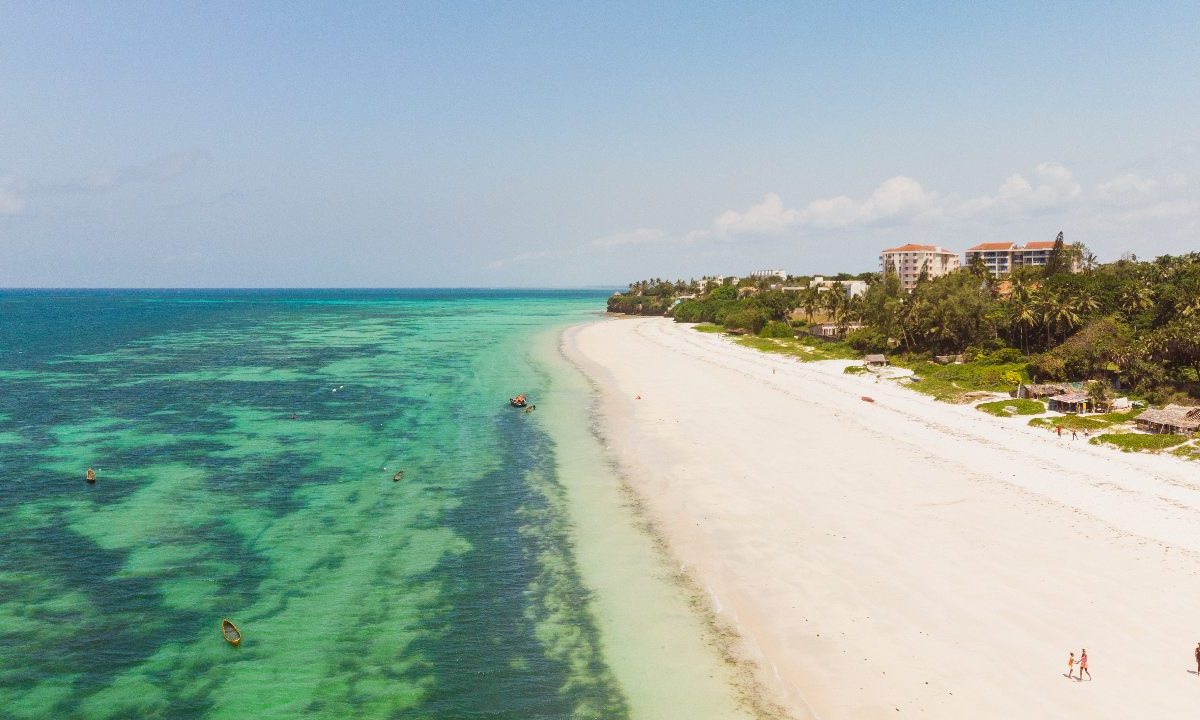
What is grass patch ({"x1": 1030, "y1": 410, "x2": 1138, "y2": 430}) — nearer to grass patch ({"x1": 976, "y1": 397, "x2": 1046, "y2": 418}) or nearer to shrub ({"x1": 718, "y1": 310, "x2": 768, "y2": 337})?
grass patch ({"x1": 976, "y1": 397, "x2": 1046, "y2": 418})

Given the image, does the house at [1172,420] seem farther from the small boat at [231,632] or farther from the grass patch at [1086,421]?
the small boat at [231,632]

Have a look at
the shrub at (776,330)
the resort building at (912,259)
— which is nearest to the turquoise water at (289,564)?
the shrub at (776,330)

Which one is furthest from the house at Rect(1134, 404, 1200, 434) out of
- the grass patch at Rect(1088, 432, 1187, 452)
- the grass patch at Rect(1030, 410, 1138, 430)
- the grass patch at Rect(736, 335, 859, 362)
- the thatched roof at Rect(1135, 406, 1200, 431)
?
the grass patch at Rect(736, 335, 859, 362)

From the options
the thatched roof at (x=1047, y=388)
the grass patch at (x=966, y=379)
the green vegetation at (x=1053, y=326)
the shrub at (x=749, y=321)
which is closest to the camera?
the thatched roof at (x=1047, y=388)

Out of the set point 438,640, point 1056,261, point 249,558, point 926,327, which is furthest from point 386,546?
point 1056,261

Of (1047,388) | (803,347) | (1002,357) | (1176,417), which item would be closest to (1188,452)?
(1176,417)

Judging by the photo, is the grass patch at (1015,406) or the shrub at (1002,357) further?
the shrub at (1002,357)
